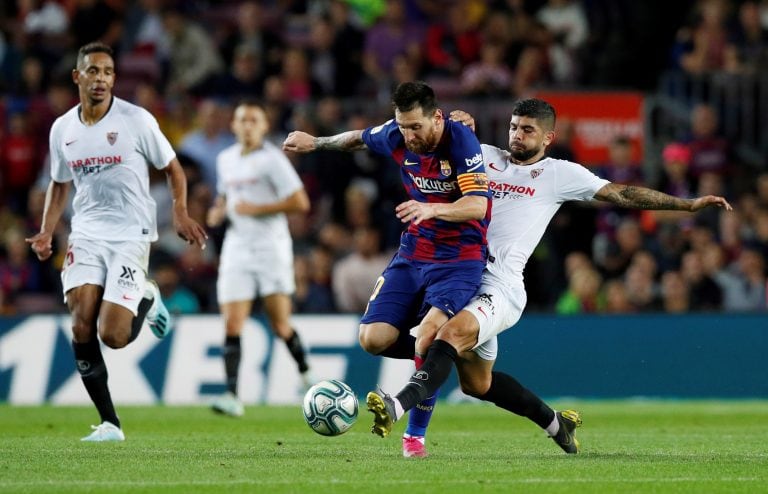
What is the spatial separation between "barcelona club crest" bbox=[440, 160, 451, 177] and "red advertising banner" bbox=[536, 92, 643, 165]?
934 cm

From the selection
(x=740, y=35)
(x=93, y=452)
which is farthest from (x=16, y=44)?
→ (x=93, y=452)

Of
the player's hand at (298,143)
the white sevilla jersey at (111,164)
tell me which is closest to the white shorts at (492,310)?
the player's hand at (298,143)

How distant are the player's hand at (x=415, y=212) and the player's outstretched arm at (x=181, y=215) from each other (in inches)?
83.2

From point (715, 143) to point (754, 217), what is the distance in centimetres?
116

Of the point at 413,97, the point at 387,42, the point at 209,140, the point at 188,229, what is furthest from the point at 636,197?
the point at 387,42

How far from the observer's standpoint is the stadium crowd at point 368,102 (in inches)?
650

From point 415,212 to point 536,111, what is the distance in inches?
53.3

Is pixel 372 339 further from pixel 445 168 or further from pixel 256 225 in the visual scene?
pixel 256 225

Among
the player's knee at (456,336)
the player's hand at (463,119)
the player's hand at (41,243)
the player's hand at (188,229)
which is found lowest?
the player's knee at (456,336)

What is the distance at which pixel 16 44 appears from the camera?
1919 cm

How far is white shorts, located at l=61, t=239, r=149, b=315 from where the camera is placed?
9820mm

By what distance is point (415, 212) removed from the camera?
8211 mm

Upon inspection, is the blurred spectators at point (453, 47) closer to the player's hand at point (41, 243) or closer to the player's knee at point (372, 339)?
the player's hand at point (41, 243)

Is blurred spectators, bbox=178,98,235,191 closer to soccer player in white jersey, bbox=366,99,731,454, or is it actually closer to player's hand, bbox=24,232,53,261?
player's hand, bbox=24,232,53,261
